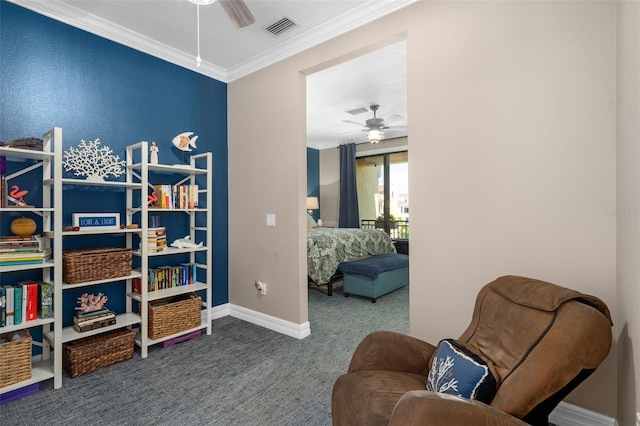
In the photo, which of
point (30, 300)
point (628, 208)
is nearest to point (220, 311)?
point (30, 300)

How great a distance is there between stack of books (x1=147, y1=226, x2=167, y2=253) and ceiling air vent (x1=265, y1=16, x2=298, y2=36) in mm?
2007

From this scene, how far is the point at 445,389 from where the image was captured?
1340mm

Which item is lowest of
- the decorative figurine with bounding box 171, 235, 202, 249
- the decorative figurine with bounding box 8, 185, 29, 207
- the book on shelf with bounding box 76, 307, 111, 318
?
the book on shelf with bounding box 76, 307, 111, 318

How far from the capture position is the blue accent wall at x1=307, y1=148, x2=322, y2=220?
26.0 feet

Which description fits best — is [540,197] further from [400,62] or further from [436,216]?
[400,62]

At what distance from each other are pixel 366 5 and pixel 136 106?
2201mm

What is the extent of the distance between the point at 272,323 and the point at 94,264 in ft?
5.38

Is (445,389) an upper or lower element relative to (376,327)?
upper

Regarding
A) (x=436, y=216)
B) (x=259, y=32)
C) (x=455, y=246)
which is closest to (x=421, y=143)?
(x=436, y=216)

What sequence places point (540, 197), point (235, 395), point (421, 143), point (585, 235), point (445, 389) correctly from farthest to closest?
1. point (421, 143)
2. point (235, 395)
3. point (540, 197)
4. point (585, 235)
5. point (445, 389)

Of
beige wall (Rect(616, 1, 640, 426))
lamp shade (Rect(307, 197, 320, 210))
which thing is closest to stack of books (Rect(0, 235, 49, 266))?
beige wall (Rect(616, 1, 640, 426))

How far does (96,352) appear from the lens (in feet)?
7.82

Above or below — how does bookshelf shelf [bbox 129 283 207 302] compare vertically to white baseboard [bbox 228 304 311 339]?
above

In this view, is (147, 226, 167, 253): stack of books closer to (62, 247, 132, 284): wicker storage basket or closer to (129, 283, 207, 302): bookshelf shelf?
(62, 247, 132, 284): wicker storage basket
